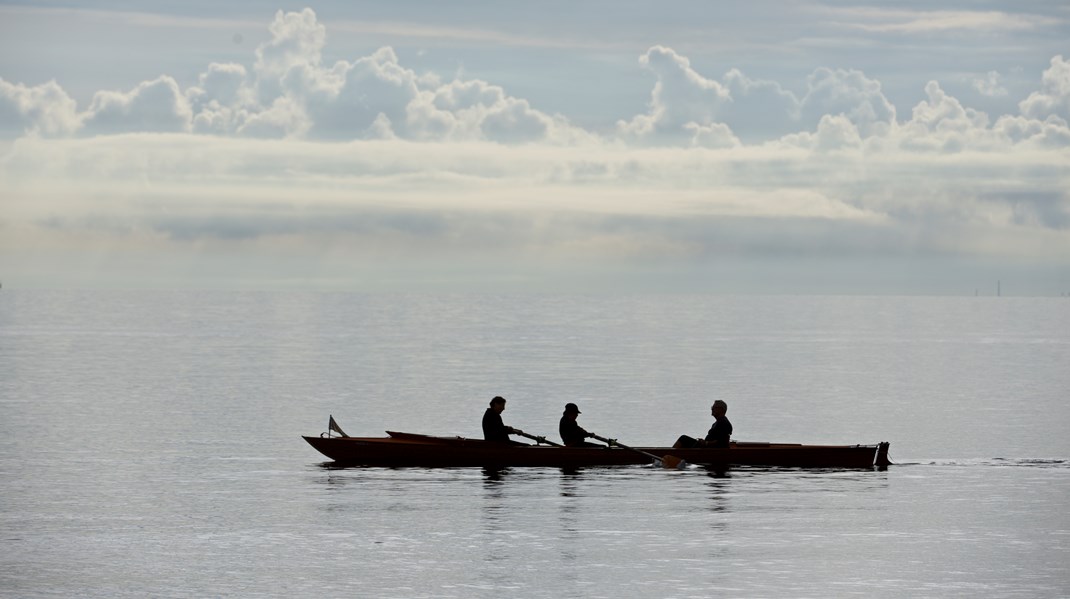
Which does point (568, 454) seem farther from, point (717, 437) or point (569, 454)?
point (717, 437)

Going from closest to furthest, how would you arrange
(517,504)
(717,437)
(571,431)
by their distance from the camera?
(517,504)
(717,437)
(571,431)

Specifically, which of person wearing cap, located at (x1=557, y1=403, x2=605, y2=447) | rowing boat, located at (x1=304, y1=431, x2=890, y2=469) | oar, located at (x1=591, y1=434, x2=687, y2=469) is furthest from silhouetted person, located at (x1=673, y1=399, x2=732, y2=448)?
person wearing cap, located at (x1=557, y1=403, x2=605, y2=447)

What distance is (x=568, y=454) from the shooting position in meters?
37.0

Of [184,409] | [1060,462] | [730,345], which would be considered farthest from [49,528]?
[730,345]

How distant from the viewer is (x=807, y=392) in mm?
79500

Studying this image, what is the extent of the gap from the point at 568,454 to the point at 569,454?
2 centimetres

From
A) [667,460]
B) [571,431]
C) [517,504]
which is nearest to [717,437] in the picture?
[667,460]

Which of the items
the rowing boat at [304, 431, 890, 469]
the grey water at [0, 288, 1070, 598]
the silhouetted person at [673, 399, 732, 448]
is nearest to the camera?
the grey water at [0, 288, 1070, 598]

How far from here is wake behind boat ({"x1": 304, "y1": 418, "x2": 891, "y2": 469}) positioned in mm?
36906

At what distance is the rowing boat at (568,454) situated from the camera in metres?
36.9

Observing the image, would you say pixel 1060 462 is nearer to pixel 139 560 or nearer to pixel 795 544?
pixel 795 544

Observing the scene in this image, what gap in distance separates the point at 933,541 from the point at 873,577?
3.97 m

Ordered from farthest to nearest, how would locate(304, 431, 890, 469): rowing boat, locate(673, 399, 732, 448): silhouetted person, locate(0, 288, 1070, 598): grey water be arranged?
locate(304, 431, 890, 469): rowing boat
locate(673, 399, 732, 448): silhouetted person
locate(0, 288, 1070, 598): grey water

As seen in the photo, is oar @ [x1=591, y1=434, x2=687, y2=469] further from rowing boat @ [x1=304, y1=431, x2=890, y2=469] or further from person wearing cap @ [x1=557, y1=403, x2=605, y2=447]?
person wearing cap @ [x1=557, y1=403, x2=605, y2=447]
